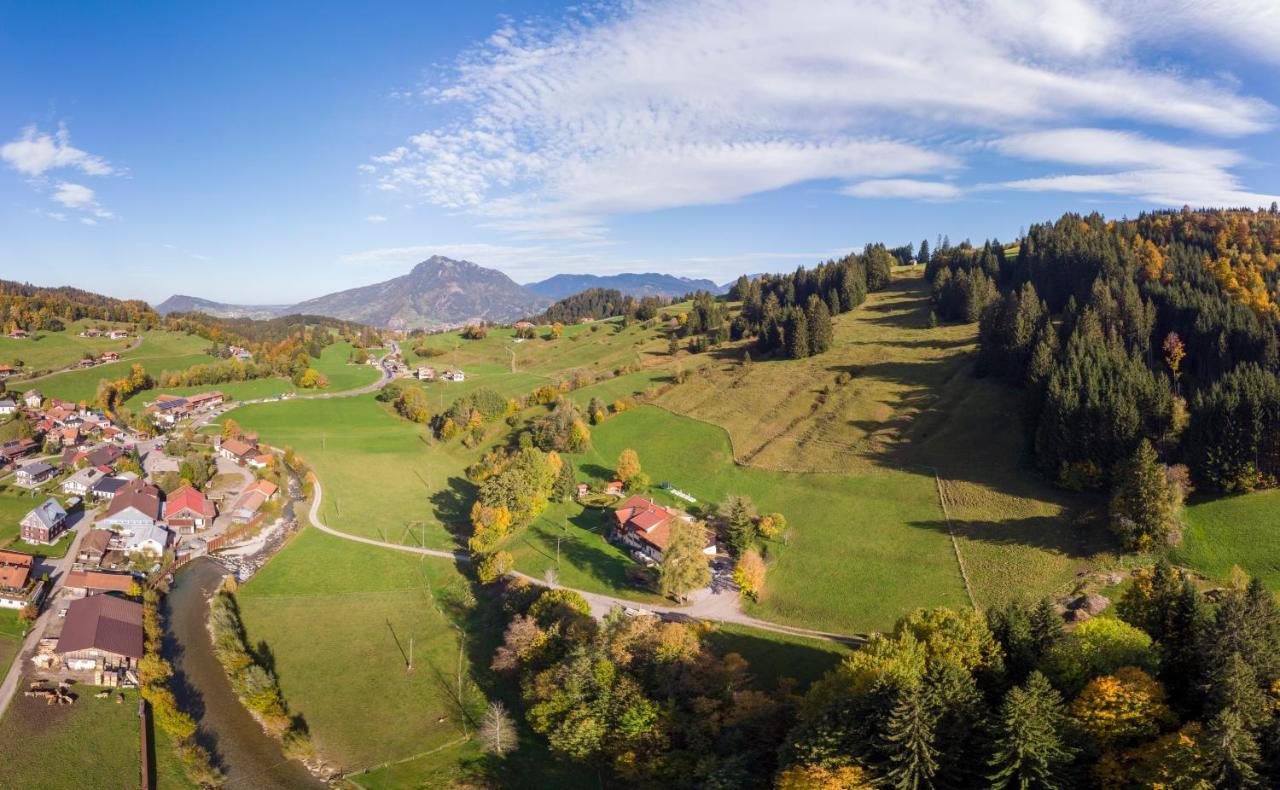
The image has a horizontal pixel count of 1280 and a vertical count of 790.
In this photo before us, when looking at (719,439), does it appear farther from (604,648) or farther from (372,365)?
(372,365)

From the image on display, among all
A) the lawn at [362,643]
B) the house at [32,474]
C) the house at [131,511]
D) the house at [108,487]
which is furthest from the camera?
the house at [32,474]

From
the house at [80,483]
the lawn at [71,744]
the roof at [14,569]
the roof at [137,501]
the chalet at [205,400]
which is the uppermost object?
the chalet at [205,400]

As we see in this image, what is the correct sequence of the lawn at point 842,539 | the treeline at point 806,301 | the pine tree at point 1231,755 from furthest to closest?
the treeline at point 806,301 < the lawn at point 842,539 < the pine tree at point 1231,755

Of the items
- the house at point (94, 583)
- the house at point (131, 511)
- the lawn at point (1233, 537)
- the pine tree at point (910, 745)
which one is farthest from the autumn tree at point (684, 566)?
the house at point (131, 511)

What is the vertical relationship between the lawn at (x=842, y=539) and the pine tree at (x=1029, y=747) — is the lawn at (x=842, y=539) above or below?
below

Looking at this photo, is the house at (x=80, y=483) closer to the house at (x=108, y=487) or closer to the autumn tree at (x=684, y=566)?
the house at (x=108, y=487)

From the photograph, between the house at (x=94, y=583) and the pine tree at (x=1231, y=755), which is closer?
the pine tree at (x=1231, y=755)

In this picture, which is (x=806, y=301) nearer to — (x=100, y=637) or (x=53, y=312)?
(x=100, y=637)
